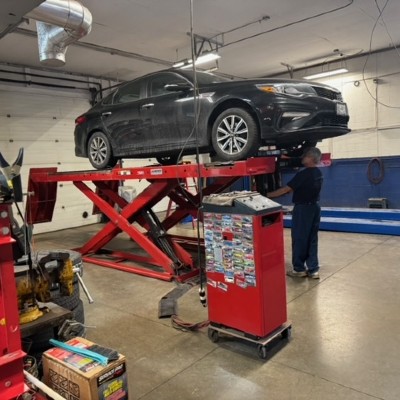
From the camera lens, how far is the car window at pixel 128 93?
215 inches

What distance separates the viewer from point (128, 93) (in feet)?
18.5

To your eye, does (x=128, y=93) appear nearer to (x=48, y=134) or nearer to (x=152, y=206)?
(x=152, y=206)

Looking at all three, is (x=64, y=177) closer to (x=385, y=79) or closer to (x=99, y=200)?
(x=99, y=200)

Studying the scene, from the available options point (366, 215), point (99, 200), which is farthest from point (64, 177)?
point (366, 215)

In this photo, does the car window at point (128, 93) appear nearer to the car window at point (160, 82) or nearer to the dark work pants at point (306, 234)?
the car window at point (160, 82)

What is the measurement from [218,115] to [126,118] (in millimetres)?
1640

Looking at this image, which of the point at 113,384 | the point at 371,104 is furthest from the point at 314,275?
the point at 371,104

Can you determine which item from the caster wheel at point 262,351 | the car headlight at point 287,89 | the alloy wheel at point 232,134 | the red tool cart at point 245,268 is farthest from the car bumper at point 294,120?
the caster wheel at point 262,351

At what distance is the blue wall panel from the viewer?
8680 mm

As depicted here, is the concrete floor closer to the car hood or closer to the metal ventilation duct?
the car hood

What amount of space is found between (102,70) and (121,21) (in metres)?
3.39

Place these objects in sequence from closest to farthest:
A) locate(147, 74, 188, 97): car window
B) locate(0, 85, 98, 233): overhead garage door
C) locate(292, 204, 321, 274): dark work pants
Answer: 1. locate(292, 204, 321, 274): dark work pants
2. locate(147, 74, 188, 97): car window
3. locate(0, 85, 98, 233): overhead garage door

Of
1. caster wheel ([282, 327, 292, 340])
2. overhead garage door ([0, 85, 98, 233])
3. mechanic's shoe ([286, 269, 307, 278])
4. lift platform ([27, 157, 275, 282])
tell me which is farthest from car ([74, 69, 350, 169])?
overhead garage door ([0, 85, 98, 233])

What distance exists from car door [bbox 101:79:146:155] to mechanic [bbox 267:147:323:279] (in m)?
2.27
